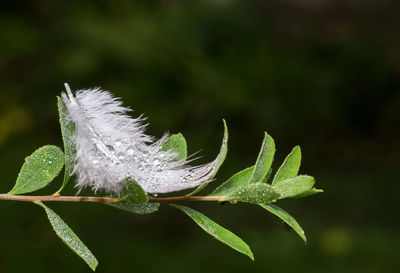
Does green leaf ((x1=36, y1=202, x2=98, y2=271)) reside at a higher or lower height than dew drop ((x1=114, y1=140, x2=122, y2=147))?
lower

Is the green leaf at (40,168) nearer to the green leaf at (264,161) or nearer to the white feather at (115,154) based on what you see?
the white feather at (115,154)

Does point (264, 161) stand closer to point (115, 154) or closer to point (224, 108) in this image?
point (115, 154)

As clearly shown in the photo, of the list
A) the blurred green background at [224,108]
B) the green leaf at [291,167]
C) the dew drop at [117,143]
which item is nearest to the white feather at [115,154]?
the dew drop at [117,143]

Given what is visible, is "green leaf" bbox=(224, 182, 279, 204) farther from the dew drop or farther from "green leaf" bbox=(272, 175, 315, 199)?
the dew drop

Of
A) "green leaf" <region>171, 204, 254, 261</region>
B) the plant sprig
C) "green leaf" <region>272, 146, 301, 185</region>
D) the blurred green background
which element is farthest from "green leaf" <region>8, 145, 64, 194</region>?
the blurred green background

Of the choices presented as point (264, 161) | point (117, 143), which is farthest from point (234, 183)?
point (117, 143)

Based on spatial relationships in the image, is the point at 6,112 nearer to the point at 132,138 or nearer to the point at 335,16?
the point at 335,16

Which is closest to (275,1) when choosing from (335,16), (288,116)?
(335,16)
